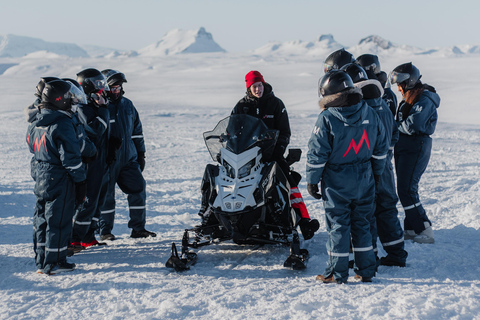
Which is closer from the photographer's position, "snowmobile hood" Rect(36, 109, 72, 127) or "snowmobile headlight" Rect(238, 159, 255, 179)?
"snowmobile hood" Rect(36, 109, 72, 127)

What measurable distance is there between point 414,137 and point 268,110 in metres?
1.59

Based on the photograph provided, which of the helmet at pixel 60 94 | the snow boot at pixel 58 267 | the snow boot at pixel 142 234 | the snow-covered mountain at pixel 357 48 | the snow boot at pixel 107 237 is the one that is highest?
the snow-covered mountain at pixel 357 48

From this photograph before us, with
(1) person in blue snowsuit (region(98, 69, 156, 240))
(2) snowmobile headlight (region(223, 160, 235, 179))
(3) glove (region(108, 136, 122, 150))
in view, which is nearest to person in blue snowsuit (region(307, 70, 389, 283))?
(2) snowmobile headlight (region(223, 160, 235, 179))

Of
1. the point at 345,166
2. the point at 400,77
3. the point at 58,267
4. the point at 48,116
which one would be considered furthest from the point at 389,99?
the point at 58,267

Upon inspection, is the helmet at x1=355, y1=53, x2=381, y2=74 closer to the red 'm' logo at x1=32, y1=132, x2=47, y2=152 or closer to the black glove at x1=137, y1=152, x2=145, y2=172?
the black glove at x1=137, y1=152, x2=145, y2=172

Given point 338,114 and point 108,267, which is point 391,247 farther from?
point 108,267

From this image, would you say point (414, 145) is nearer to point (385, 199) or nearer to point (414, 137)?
point (414, 137)

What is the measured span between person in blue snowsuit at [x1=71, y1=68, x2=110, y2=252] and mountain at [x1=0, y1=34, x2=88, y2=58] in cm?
16635

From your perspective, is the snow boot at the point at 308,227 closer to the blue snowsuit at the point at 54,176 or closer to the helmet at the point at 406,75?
the helmet at the point at 406,75

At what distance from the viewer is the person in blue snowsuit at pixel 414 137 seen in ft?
16.9

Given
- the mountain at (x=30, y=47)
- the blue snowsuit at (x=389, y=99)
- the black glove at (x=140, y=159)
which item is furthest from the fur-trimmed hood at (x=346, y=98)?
the mountain at (x=30, y=47)

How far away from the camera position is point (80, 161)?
4.30 meters

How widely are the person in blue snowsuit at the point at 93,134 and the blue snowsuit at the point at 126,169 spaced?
10.6 inches

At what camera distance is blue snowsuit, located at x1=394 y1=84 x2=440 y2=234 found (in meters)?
5.14
